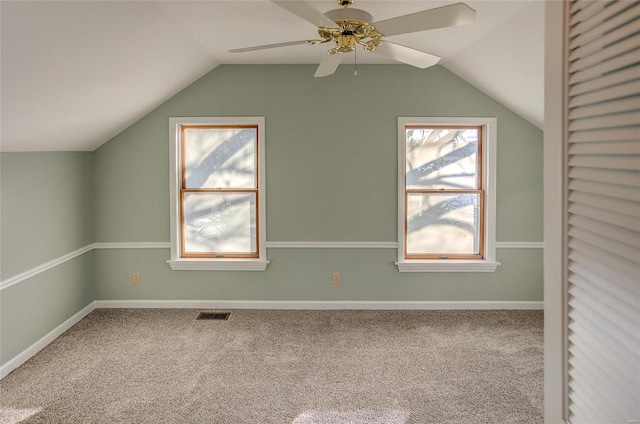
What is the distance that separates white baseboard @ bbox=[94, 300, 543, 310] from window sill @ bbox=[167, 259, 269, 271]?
1.12 feet

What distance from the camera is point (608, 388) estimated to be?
2.54 feet

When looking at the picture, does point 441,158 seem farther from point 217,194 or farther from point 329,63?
point 217,194

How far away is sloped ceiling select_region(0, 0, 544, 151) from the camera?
7.54 ft

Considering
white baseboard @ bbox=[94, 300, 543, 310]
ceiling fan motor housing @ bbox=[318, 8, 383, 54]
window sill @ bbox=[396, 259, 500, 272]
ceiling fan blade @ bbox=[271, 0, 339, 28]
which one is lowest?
white baseboard @ bbox=[94, 300, 543, 310]

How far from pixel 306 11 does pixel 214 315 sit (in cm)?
318

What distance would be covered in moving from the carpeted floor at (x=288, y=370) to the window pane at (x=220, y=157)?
1.33m

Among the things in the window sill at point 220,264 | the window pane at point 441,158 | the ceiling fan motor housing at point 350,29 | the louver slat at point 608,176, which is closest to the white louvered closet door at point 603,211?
the louver slat at point 608,176

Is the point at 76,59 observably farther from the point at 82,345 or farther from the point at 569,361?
the point at 569,361

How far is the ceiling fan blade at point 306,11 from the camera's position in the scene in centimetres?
198

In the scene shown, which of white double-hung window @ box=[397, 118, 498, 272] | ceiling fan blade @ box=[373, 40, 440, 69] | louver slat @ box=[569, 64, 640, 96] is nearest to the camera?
louver slat @ box=[569, 64, 640, 96]

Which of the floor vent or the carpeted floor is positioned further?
the floor vent

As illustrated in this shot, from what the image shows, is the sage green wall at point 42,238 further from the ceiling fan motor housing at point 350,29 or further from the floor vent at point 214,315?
the ceiling fan motor housing at point 350,29

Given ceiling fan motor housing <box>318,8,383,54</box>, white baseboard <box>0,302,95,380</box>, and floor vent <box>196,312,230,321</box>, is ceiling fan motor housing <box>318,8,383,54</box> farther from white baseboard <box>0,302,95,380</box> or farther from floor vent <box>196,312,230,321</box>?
white baseboard <box>0,302,95,380</box>

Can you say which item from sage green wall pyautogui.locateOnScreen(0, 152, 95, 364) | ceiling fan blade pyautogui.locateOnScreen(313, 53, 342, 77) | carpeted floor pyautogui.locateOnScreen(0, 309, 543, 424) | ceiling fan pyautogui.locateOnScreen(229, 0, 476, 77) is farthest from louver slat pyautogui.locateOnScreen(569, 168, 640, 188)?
sage green wall pyautogui.locateOnScreen(0, 152, 95, 364)
